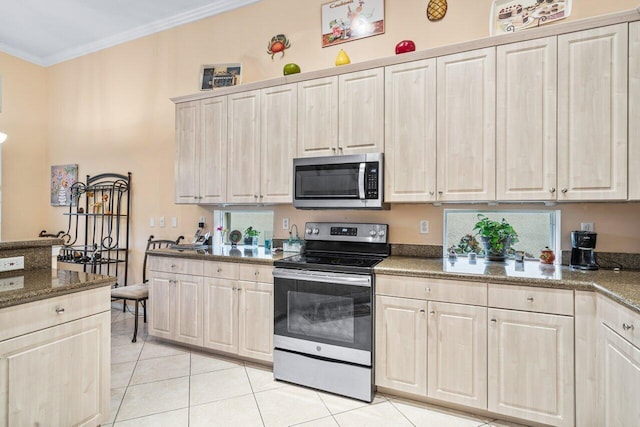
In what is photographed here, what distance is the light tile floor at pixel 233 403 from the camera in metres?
2.09

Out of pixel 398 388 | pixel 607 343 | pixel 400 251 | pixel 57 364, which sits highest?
pixel 400 251

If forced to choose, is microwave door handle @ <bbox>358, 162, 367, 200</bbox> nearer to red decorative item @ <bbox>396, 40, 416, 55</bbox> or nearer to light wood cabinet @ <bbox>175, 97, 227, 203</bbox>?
red decorative item @ <bbox>396, 40, 416, 55</bbox>

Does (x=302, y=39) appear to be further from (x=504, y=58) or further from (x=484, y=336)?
(x=484, y=336)

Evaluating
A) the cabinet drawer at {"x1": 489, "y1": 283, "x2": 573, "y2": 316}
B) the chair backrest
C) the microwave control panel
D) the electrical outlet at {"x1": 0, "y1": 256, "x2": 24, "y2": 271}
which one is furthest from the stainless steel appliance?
the chair backrest

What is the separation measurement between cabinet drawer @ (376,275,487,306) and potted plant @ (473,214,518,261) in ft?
2.04

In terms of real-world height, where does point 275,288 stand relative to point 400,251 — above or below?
below

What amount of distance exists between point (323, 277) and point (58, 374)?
1.53 meters

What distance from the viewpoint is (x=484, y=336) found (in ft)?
6.70

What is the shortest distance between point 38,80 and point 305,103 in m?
4.66

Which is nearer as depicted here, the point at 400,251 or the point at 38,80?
the point at 400,251

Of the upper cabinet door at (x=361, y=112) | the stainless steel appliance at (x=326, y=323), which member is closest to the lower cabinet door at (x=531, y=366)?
the stainless steel appliance at (x=326, y=323)

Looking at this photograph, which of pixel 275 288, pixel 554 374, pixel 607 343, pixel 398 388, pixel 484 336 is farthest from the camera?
pixel 275 288

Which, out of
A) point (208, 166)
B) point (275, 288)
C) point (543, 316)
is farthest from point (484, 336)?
point (208, 166)

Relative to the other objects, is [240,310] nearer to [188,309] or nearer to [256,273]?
[256,273]
